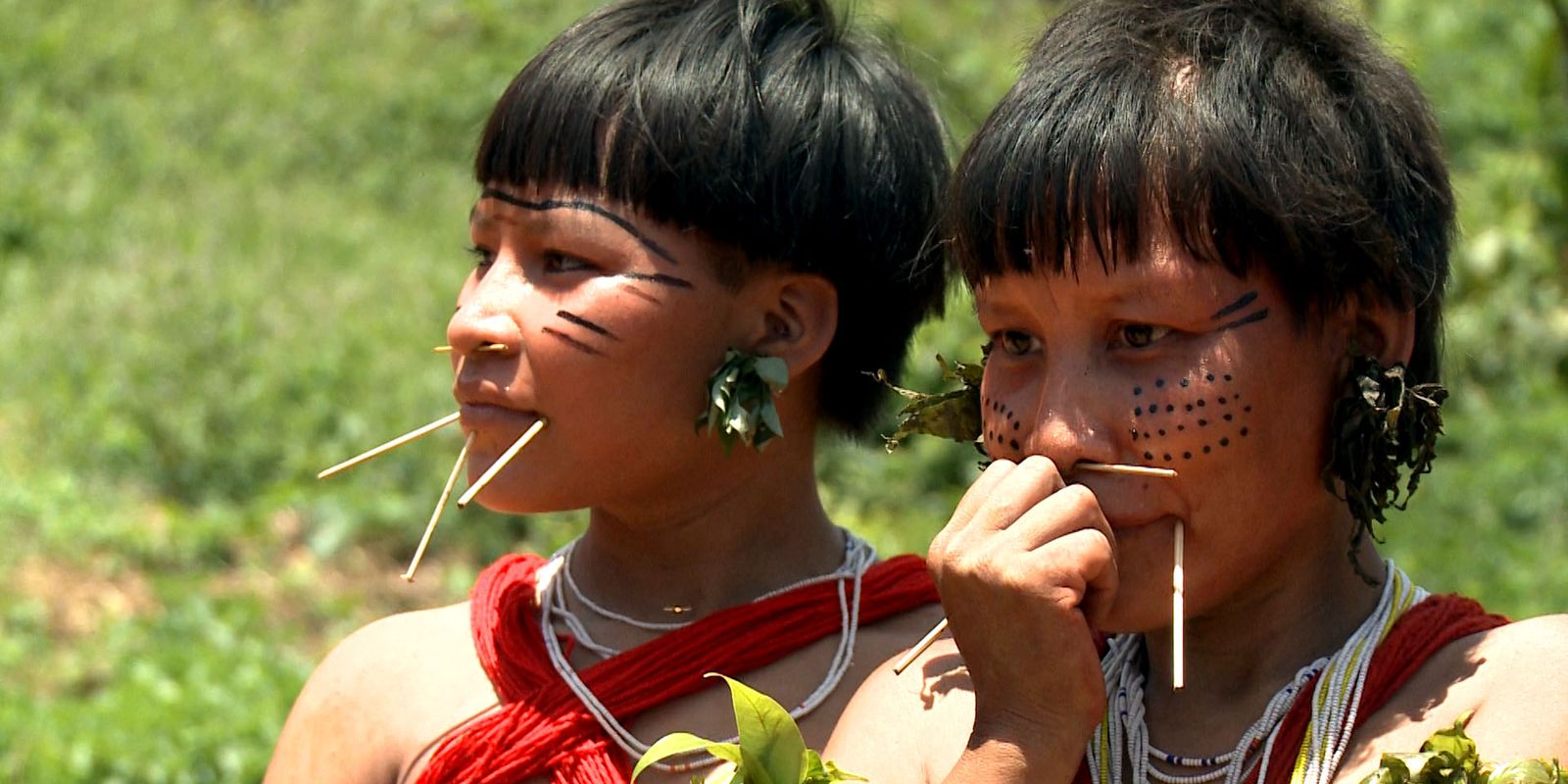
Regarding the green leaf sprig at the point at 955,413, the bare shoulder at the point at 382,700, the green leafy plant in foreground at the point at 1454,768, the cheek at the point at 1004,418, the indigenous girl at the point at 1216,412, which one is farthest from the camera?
the bare shoulder at the point at 382,700

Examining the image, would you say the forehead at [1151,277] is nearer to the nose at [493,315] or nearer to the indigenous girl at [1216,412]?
the indigenous girl at [1216,412]

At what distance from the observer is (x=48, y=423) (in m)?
7.73

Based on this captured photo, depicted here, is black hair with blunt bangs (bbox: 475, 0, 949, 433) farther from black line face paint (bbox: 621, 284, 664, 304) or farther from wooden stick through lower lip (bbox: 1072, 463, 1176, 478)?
wooden stick through lower lip (bbox: 1072, 463, 1176, 478)

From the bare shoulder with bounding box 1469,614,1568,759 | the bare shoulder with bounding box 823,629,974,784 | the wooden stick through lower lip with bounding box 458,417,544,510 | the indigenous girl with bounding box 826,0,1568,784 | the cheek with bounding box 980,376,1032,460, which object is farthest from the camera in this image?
the wooden stick through lower lip with bounding box 458,417,544,510

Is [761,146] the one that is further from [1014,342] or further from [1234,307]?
[1234,307]

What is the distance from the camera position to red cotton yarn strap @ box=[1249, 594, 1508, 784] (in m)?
2.45

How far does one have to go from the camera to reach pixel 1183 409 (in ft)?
7.82

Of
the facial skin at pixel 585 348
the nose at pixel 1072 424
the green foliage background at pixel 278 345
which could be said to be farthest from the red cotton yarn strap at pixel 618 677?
the green foliage background at pixel 278 345

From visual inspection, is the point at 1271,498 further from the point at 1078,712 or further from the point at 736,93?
the point at 736,93

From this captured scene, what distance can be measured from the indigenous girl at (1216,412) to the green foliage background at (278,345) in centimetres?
140

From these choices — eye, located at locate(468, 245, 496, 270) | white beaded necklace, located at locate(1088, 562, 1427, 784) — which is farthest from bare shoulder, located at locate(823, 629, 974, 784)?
eye, located at locate(468, 245, 496, 270)

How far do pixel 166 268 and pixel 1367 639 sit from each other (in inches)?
287

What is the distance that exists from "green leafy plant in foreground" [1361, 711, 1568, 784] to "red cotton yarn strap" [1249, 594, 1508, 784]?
0.18 m

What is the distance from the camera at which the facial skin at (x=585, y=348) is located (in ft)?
9.96
